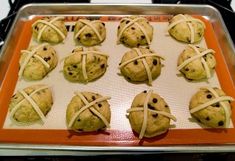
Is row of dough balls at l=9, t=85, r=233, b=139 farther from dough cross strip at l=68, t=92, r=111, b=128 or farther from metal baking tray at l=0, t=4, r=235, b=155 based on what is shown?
metal baking tray at l=0, t=4, r=235, b=155

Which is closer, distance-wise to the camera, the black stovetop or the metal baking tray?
the metal baking tray

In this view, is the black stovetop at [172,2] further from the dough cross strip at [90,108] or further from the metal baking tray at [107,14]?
the dough cross strip at [90,108]

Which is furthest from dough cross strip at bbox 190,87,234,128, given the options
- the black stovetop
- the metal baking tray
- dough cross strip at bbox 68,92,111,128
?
the black stovetop

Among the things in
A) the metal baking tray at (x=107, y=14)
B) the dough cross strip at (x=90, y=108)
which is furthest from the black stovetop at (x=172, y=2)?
the dough cross strip at (x=90, y=108)

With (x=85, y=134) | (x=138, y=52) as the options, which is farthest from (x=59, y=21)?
(x=85, y=134)

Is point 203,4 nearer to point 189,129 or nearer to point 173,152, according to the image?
point 189,129

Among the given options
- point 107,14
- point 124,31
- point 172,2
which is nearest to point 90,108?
point 124,31
